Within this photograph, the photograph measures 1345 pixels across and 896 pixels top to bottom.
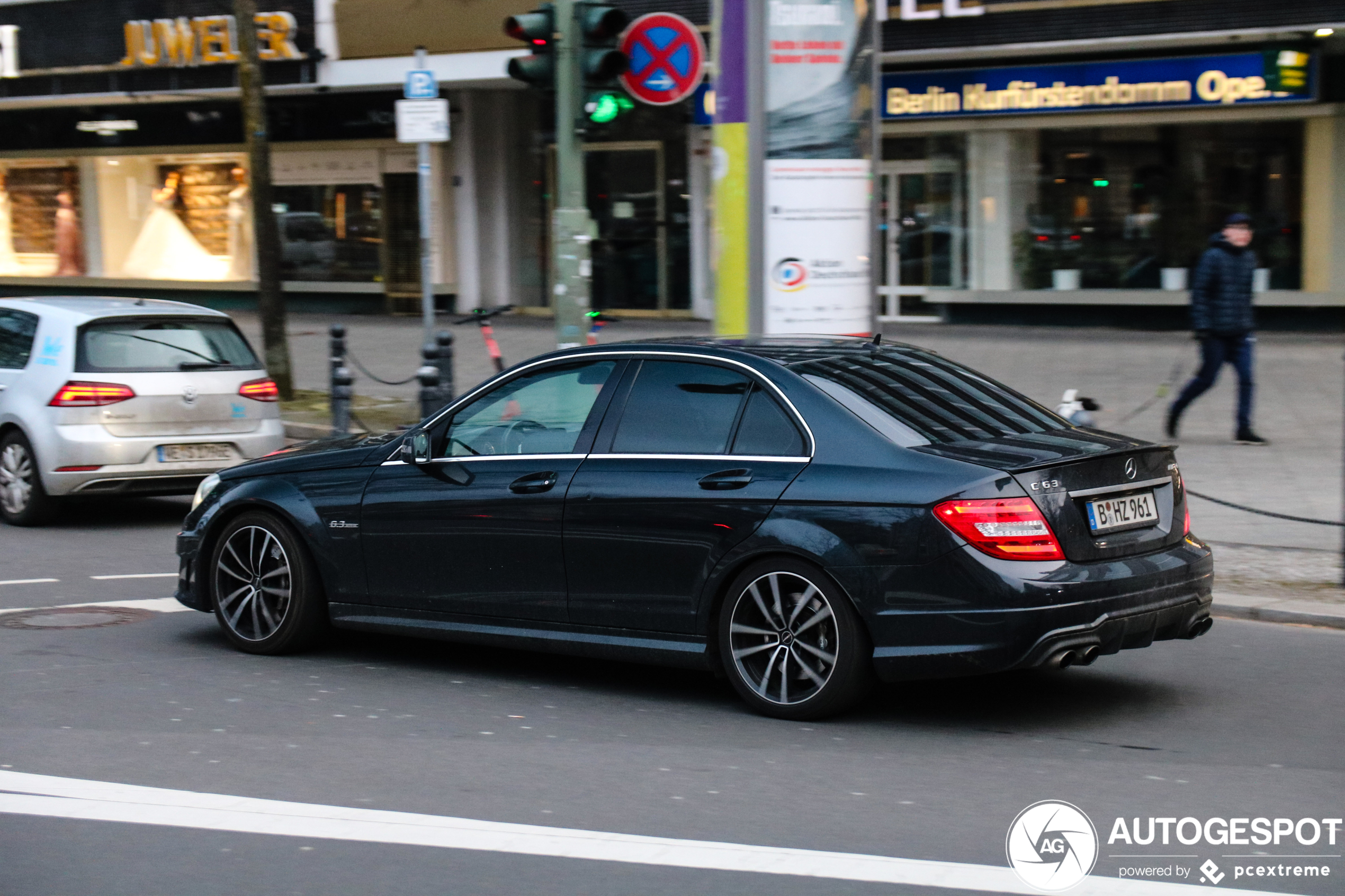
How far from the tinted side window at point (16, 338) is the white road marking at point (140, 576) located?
2680 millimetres

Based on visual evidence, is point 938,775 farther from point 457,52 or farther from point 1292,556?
point 457,52

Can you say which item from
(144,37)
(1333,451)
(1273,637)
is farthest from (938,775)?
(144,37)

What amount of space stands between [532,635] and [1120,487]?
242 cm

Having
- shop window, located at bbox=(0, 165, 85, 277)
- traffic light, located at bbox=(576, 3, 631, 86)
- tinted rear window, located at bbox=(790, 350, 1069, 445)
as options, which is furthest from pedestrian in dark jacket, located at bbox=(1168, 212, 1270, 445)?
shop window, located at bbox=(0, 165, 85, 277)

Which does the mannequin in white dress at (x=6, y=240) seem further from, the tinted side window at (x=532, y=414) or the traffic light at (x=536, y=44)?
the tinted side window at (x=532, y=414)

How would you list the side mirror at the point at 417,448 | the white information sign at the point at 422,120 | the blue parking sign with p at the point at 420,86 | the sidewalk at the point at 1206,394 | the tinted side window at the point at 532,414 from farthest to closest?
the blue parking sign with p at the point at 420,86 → the white information sign at the point at 422,120 → the sidewalk at the point at 1206,394 → the side mirror at the point at 417,448 → the tinted side window at the point at 532,414

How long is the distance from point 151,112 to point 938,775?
27.6 meters

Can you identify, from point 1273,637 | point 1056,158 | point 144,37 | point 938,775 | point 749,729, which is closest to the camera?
point 938,775

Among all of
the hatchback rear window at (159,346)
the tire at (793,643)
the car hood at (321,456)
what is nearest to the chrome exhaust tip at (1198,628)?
the tire at (793,643)

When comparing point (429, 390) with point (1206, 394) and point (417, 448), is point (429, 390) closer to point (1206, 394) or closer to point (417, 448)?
point (417, 448)

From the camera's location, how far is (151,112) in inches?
1176

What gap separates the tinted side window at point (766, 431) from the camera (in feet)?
20.2

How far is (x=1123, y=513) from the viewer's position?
19.9 feet

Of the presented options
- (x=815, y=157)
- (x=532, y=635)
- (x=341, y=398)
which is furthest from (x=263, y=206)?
(x=532, y=635)
